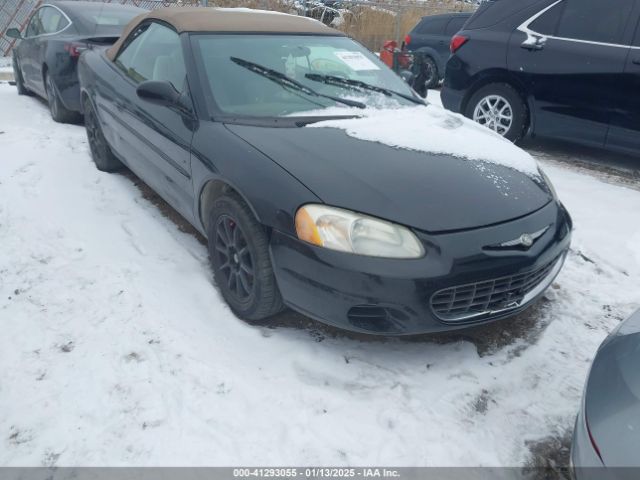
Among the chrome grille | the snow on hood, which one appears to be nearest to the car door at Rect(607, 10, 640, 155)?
the snow on hood

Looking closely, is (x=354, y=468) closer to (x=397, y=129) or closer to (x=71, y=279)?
(x=397, y=129)

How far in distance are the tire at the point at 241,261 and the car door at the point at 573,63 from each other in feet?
13.0

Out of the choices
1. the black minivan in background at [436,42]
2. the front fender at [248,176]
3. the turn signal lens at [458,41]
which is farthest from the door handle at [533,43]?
the black minivan in background at [436,42]

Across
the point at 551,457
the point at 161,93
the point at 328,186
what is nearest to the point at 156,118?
the point at 161,93

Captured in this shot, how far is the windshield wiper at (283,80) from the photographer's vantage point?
122 inches

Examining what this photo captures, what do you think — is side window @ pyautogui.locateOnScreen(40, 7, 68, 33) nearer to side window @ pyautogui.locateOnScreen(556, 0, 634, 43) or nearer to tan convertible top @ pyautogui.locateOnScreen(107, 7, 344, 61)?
tan convertible top @ pyautogui.locateOnScreen(107, 7, 344, 61)

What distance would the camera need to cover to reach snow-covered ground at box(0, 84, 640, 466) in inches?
79.5

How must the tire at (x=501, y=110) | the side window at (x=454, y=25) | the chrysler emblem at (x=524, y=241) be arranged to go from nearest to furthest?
the chrysler emblem at (x=524, y=241) < the tire at (x=501, y=110) < the side window at (x=454, y=25)

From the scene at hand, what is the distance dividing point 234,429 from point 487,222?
140cm

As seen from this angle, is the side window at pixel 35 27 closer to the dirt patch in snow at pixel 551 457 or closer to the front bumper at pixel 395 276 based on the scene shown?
the front bumper at pixel 395 276

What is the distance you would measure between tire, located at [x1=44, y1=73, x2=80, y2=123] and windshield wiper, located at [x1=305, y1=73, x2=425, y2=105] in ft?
13.4

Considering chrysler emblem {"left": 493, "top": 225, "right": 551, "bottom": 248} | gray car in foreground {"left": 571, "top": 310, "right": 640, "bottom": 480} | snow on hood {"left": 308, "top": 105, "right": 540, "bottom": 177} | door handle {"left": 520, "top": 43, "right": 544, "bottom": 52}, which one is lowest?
gray car in foreground {"left": 571, "top": 310, "right": 640, "bottom": 480}

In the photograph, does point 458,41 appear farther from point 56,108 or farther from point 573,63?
point 56,108

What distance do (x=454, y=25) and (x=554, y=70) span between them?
19.9ft
